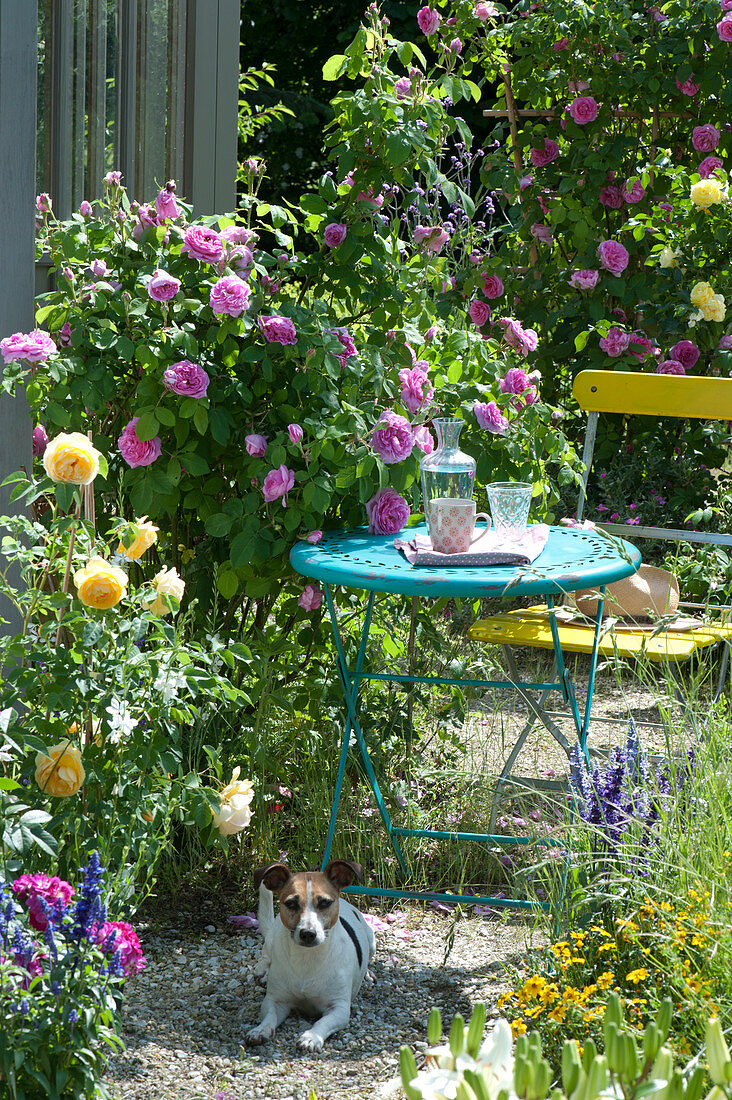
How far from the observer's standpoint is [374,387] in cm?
302

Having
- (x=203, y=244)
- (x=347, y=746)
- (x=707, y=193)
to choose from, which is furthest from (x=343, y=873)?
(x=707, y=193)

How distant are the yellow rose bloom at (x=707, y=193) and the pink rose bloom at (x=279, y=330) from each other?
2.93 m

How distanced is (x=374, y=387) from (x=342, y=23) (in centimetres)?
1116

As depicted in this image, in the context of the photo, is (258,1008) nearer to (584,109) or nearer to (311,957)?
(311,957)

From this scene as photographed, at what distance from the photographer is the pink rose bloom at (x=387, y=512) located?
304 centimetres

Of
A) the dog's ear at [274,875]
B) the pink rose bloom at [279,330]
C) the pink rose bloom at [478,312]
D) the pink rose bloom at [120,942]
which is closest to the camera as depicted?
the pink rose bloom at [120,942]

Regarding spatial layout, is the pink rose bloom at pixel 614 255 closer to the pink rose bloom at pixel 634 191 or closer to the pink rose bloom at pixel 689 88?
the pink rose bloom at pixel 634 191

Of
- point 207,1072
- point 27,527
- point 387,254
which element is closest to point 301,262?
point 387,254

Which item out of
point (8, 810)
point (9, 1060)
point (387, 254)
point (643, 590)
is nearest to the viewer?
point (9, 1060)

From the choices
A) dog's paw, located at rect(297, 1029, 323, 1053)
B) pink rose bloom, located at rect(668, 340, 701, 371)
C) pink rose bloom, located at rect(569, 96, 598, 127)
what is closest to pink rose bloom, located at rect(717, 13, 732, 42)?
pink rose bloom, located at rect(569, 96, 598, 127)

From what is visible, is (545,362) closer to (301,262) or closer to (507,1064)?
(301,262)

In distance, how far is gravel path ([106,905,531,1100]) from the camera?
2205mm

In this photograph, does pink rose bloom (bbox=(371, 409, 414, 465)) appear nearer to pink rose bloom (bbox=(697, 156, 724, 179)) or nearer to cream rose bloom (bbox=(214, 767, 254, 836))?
cream rose bloom (bbox=(214, 767, 254, 836))

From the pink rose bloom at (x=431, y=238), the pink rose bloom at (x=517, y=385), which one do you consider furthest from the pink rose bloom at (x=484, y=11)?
the pink rose bloom at (x=517, y=385)
